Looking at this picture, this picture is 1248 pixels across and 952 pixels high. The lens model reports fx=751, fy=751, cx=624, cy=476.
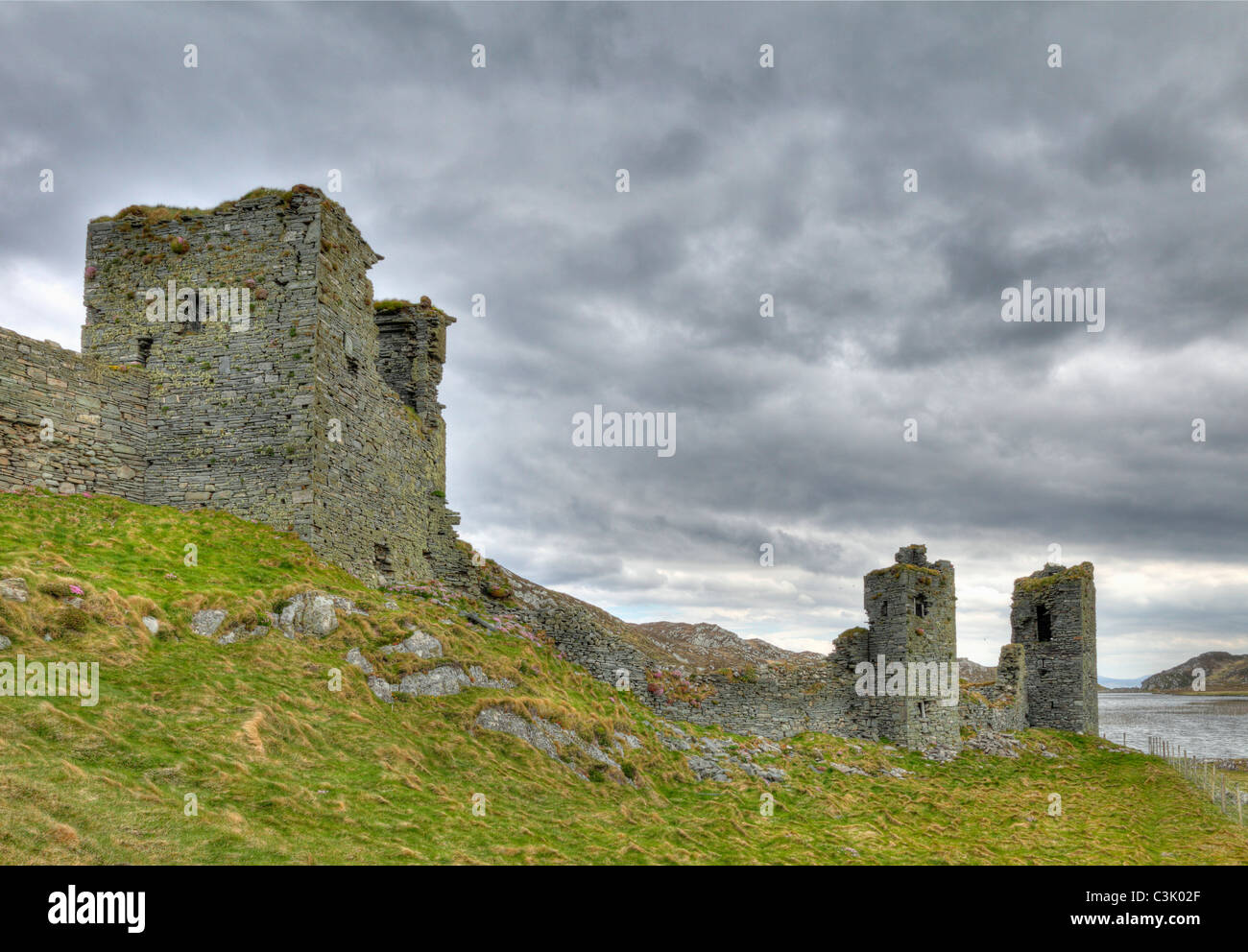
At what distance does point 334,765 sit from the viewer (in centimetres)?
1401

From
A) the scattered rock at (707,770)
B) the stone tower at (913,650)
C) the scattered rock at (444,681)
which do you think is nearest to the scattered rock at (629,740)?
the scattered rock at (707,770)

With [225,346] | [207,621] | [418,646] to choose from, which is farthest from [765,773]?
[225,346]

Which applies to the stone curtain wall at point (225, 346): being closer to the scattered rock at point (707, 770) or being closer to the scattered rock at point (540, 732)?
the scattered rock at point (540, 732)

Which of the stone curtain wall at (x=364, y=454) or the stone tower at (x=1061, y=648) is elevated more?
the stone curtain wall at (x=364, y=454)

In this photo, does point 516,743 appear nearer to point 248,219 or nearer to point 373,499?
point 373,499

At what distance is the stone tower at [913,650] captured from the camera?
108 feet

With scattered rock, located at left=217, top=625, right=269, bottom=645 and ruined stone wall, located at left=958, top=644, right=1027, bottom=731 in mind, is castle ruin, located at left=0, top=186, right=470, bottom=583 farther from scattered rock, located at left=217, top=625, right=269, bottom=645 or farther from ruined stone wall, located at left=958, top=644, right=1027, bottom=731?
ruined stone wall, located at left=958, top=644, right=1027, bottom=731

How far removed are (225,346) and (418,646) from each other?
12.6m

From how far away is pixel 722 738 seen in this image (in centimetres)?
2833

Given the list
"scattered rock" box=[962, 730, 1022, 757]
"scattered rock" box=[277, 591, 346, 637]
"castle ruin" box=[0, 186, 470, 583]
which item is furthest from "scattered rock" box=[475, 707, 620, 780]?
"scattered rock" box=[962, 730, 1022, 757]

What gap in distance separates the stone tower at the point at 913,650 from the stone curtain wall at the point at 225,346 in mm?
24624

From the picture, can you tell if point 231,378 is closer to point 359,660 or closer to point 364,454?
point 364,454
